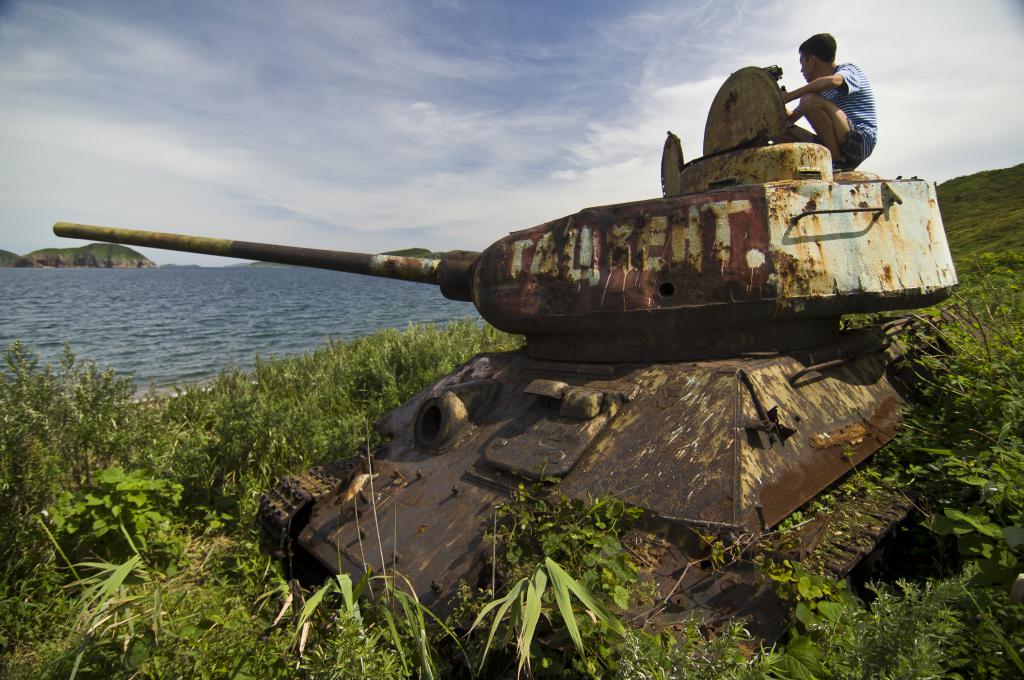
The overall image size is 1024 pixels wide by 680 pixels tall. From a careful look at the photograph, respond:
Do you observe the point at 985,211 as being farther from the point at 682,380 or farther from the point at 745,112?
the point at 682,380

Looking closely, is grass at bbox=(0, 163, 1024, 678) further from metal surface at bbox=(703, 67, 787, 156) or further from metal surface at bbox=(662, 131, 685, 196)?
metal surface at bbox=(662, 131, 685, 196)

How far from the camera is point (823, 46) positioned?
3.97 meters

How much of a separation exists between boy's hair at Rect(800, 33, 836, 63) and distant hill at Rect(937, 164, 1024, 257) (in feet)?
14.4

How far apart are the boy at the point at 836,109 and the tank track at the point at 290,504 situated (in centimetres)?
369

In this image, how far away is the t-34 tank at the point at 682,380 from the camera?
8.03 ft

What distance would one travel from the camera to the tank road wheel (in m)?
3.37

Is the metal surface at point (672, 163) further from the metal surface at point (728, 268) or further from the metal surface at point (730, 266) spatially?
the metal surface at point (728, 268)

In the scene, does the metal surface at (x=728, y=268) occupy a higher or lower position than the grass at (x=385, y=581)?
higher

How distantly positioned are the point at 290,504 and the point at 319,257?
2207mm

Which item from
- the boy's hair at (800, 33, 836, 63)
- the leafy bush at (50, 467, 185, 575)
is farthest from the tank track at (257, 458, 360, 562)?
the boy's hair at (800, 33, 836, 63)

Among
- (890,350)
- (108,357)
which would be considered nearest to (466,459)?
(890,350)

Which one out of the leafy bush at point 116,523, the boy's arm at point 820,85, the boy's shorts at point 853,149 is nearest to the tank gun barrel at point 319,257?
the leafy bush at point 116,523

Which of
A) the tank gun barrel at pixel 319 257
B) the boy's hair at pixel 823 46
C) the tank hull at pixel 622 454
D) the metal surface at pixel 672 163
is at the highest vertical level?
the boy's hair at pixel 823 46

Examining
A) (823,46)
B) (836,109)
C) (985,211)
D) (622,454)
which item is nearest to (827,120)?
(836,109)
